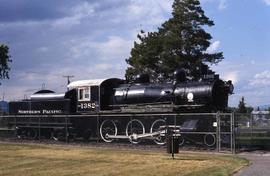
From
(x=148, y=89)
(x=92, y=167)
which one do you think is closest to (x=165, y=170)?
(x=92, y=167)

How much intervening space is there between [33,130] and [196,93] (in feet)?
45.1

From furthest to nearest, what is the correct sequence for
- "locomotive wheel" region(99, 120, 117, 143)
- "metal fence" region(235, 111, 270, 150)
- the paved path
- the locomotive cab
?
the locomotive cab < "locomotive wheel" region(99, 120, 117, 143) < "metal fence" region(235, 111, 270, 150) < the paved path

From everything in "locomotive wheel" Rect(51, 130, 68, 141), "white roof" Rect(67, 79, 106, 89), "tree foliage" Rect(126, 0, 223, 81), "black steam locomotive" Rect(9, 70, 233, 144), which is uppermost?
"tree foliage" Rect(126, 0, 223, 81)

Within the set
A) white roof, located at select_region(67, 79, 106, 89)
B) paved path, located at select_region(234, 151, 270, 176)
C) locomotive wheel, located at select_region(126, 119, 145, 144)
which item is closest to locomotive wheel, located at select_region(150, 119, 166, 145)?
locomotive wheel, located at select_region(126, 119, 145, 144)

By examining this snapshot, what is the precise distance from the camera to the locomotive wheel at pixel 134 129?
33.2 metres

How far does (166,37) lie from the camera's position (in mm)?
52625

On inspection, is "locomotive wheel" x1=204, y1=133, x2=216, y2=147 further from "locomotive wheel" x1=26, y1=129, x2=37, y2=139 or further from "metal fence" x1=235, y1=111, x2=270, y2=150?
"locomotive wheel" x1=26, y1=129, x2=37, y2=139

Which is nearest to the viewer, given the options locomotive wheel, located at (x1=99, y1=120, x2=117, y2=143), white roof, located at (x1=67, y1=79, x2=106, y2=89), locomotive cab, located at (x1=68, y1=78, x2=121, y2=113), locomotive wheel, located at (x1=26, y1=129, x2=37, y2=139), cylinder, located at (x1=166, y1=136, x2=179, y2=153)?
cylinder, located at (x1=166, y1=136, x2=179, y2=153)

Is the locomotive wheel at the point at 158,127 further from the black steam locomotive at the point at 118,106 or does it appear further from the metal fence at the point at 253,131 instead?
the metal fence at the point at 253,131

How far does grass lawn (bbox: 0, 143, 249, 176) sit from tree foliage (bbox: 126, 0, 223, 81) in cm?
2382

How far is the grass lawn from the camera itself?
20.7 m

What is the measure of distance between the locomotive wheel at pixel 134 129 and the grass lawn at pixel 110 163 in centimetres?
380

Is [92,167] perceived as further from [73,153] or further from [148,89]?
[148,89]

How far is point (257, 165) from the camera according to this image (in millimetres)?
21734
